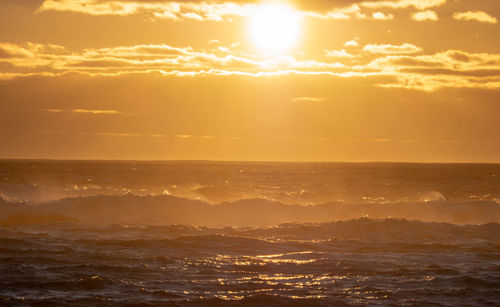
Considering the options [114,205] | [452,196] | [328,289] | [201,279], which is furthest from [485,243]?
[452,196]

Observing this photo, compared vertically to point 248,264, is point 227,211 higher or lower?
higher

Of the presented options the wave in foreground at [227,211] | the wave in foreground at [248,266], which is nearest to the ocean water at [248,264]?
the wave in foreground at [248,266]

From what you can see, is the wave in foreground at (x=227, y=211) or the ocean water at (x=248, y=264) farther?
the wave in foreground at (x=227, y=211)

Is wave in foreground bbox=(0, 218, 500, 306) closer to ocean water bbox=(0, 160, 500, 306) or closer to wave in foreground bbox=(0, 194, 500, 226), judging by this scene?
ocean water bbox=(0, 160, 500, 306)

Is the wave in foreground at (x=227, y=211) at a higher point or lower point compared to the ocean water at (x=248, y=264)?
higher

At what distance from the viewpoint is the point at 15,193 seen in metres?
46.3

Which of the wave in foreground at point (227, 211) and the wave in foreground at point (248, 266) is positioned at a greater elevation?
the wave in foreground at point (227, 211)

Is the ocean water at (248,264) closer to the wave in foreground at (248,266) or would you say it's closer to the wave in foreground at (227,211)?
the wave in foreground at (248,266)

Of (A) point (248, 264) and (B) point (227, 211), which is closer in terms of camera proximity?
(A) point (248, 264)

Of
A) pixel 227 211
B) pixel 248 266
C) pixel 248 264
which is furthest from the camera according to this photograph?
pixel 227 211

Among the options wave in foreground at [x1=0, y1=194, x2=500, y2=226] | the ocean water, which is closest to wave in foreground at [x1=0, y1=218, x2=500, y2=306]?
the ocean water

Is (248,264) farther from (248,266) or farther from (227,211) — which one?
(227,211)

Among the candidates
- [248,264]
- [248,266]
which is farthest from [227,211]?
[248,266]

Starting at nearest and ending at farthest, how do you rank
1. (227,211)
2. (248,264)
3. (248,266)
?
1. (248,266)
2. (248,264)
3. (227,211)
